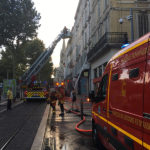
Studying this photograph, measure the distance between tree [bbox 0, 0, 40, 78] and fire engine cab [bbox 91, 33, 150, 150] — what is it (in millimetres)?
21414

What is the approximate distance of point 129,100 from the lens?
118 inches

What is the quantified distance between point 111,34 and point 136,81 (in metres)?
15.2

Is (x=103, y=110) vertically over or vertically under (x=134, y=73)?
under

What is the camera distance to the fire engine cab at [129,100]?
255cm

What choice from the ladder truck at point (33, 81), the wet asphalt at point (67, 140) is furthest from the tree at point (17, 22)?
the wet asphalt at point (67, 140)

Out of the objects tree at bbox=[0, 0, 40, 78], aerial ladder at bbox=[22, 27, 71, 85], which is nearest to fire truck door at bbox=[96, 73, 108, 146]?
aerial ladder at bbox=[22, 27, 71, 85]

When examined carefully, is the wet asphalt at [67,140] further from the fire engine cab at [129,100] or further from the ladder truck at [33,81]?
the ladder truck at [33,81]

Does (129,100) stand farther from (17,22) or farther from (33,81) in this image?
(17,22)

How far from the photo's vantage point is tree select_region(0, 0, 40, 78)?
22.7 m

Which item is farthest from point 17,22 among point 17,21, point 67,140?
point 67,140

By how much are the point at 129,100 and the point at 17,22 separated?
22.9 m

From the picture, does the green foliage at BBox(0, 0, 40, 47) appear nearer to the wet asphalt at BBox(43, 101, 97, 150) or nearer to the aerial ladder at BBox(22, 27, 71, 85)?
the aerial ladder at BBox(22, 27, 71, 85)

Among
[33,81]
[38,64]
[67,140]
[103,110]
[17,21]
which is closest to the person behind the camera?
[103,110]

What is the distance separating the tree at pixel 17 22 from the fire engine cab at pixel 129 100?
21.4m
